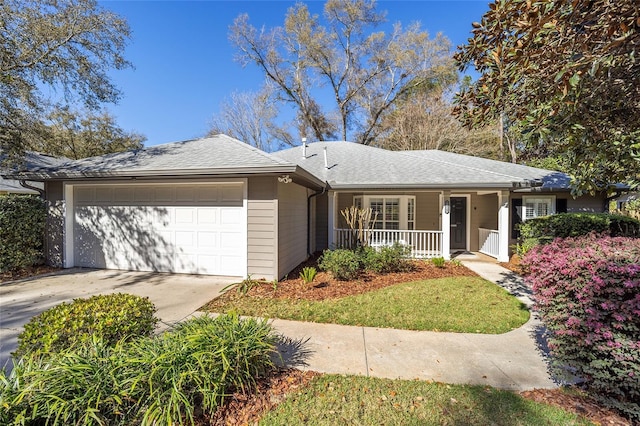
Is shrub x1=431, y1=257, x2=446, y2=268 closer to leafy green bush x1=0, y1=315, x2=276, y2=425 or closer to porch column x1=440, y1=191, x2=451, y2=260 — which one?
porch column x1=440, y1=191, x2=451, y2=260

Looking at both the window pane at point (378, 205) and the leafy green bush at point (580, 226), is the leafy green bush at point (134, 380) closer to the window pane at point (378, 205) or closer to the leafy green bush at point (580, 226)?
the leafy green bush at point (580, 226)

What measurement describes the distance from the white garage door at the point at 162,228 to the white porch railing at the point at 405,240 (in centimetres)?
417

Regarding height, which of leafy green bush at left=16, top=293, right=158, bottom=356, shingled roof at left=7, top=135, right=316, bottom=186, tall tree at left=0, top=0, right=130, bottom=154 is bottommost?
leafy green bush at left=16, top=293, right=158, bottom=356

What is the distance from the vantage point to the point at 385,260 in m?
7.61

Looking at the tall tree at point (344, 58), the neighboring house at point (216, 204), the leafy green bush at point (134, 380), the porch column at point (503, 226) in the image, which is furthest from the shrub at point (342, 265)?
the tall tree at point (344, 58)

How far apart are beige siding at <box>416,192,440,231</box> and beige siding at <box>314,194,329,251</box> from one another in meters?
3.68

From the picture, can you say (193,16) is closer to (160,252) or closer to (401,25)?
(160,252)

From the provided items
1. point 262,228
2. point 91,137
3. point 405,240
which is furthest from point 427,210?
point 91,137

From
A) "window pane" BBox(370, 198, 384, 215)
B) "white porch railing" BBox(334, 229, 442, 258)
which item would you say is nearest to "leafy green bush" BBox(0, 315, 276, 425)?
"white porch railing" BBox(334, 229, 442, 258)

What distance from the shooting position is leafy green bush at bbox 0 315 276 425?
2066mm

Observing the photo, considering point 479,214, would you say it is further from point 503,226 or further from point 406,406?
point 406,406

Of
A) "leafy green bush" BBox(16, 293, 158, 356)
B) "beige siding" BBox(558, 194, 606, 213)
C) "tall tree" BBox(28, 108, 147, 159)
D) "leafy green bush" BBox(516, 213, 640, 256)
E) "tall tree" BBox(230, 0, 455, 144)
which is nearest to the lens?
"leafy green bush" BBox(16, 293, 158, 356)

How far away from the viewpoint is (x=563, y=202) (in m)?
10.3

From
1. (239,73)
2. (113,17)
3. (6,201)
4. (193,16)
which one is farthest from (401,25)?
(6,201)
